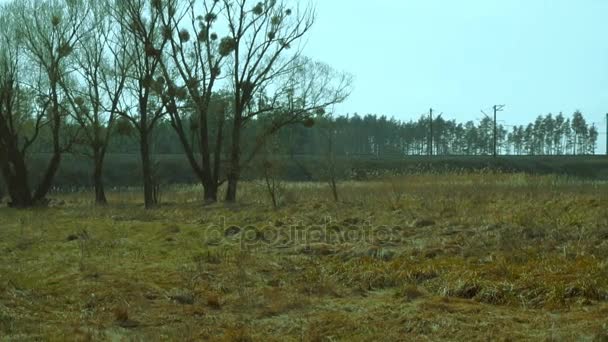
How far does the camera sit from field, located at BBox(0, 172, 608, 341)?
293 inches

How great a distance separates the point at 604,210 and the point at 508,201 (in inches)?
166

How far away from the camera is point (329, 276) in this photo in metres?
10.7

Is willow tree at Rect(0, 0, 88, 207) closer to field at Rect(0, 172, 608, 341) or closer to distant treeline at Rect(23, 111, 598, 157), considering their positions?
field at Rect(0, 172, 608, 341)

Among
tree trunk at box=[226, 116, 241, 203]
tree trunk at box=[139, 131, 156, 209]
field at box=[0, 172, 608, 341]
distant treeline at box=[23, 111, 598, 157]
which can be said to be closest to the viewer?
field at box=[0, 172, 608, 341]

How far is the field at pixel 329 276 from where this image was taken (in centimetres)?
744

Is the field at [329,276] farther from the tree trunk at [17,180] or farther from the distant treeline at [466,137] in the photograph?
the distant treeline at [466,137]

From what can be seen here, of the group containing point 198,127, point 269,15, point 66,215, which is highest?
point 269,15

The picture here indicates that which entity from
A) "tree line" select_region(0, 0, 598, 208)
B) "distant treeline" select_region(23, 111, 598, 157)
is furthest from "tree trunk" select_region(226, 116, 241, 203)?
"distant treeline" select_region(23, 111, 598, 157)

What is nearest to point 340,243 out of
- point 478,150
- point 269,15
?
point 269,15

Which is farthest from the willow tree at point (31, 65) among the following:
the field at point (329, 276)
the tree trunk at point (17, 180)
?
the field at point (329, 276)

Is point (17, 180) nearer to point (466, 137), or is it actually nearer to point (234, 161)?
point (234, 161)

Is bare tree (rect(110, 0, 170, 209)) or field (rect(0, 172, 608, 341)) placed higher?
bare tree (rect(110, 0, 170, 209))

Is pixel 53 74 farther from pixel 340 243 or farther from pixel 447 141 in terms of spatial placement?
pixel 447 141

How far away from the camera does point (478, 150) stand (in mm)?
99688
